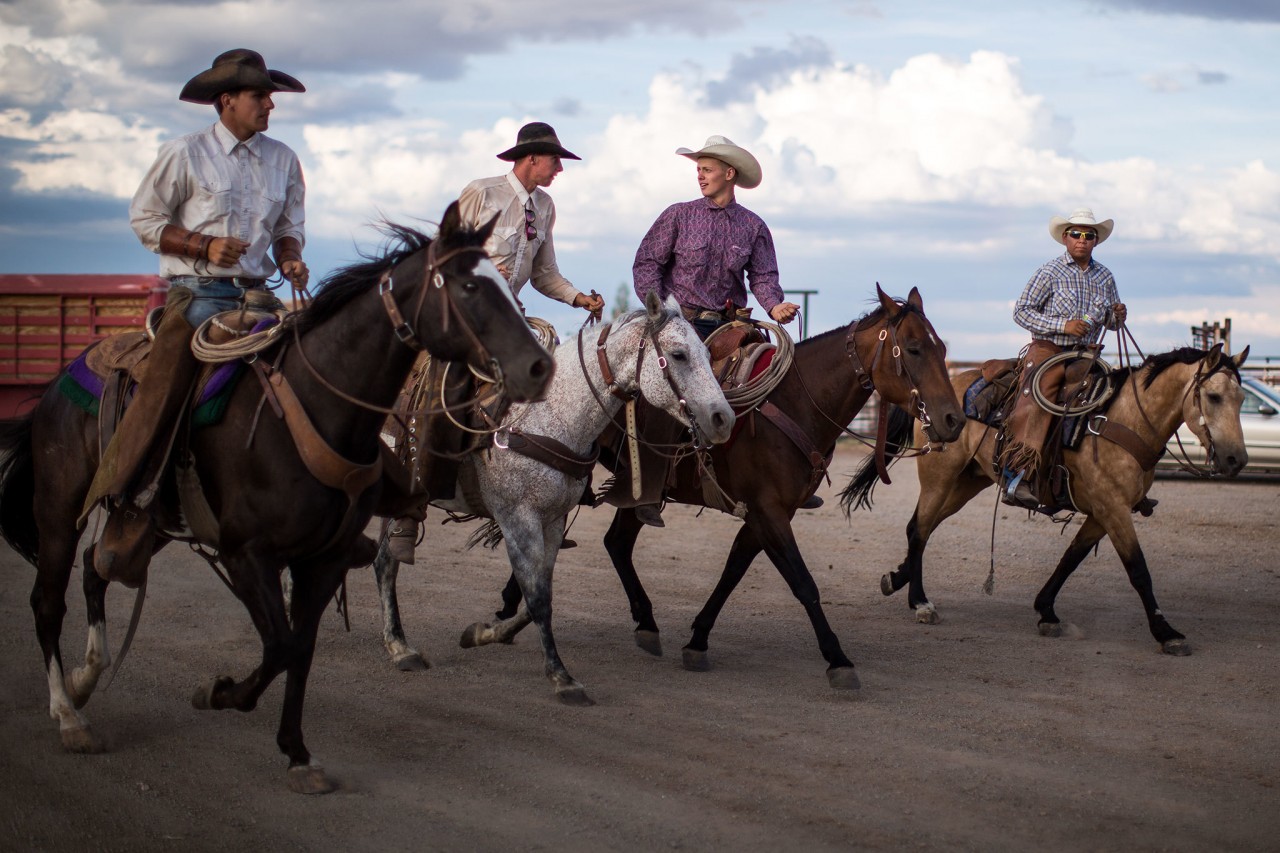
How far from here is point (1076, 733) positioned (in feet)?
20.0

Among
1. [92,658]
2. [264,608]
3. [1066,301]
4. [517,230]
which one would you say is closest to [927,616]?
[1066,301]

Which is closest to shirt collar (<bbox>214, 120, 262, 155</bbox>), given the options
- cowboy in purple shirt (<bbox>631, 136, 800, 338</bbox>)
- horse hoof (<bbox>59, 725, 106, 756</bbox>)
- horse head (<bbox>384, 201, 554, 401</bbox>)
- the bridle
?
the bridle

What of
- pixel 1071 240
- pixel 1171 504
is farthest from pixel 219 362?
pixel 1171 504

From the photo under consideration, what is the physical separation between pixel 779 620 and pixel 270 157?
4.90 m

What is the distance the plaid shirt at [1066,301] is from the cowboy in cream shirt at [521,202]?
4084 mm

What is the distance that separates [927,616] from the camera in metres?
9.02

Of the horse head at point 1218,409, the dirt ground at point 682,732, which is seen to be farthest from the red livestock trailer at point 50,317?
the horse head at point 1218,409

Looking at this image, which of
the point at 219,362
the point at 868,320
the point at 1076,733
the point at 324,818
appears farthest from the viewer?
the point at 868,320

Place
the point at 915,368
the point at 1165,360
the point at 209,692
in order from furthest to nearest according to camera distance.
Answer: the point at 1165,360, the point at 915,368, the point at 209,692

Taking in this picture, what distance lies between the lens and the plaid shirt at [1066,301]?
31.5 ft

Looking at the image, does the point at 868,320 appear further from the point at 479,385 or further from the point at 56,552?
the point at 56,552

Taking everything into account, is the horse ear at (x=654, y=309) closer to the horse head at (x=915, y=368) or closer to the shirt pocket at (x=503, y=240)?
the shirt pocket at (x=503, y=240)

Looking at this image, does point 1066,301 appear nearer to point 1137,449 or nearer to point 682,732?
point 1137,449

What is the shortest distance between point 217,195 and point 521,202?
2050 mm
